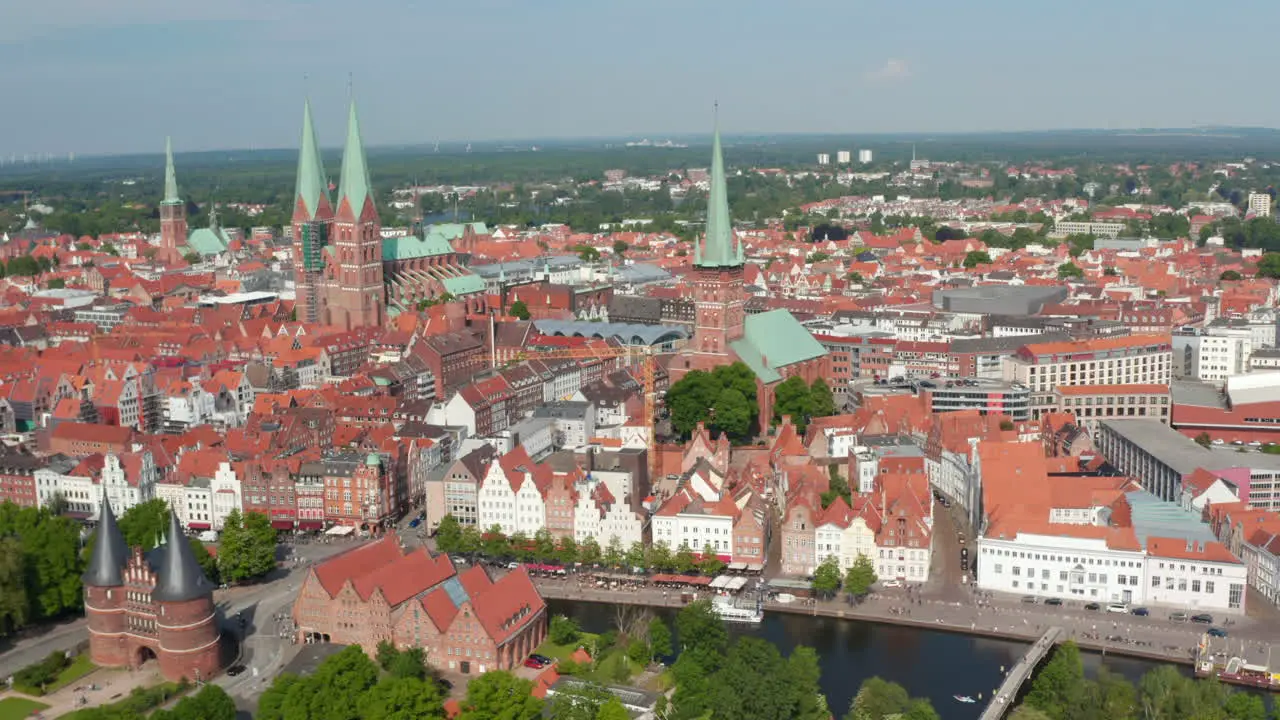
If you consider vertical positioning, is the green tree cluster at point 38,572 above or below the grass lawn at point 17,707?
above

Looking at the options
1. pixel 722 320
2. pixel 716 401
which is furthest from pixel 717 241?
pixel 716 401

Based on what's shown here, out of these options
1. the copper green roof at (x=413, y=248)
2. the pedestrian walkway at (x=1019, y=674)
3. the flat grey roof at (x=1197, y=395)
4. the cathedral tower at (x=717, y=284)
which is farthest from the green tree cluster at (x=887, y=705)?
the copper green roof at (x=413, y=248)

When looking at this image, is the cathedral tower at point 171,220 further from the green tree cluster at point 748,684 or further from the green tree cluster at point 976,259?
the green tree cluster at point 748,684

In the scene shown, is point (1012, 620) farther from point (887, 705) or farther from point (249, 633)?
point (249, 633)

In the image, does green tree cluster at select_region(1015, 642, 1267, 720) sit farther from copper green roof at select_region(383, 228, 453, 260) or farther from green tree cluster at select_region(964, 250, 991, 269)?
green tree cluster at select_region(964, 250, 991, 269)

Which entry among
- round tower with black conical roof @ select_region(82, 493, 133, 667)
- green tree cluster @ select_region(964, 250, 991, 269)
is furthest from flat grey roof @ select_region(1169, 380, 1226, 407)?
green tree cluster @ select_region(964, 250, 991, 269)

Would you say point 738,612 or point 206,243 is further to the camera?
point 206,243
